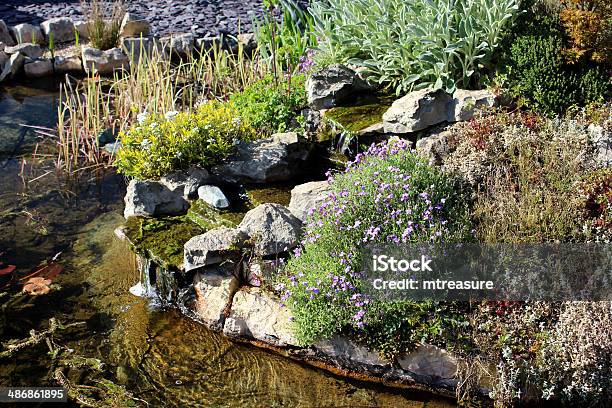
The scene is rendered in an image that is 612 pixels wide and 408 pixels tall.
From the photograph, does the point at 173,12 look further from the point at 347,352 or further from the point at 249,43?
the point at 347,352

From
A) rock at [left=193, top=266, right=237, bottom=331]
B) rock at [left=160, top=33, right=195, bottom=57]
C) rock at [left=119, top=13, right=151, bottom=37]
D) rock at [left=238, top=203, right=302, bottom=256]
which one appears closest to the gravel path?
rock at [left=119, top=13, right=151, bottom=37]

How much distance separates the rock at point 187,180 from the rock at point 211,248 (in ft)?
3.26

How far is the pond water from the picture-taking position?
502 centimetres

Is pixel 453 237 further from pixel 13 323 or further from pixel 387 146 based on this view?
pixel 13 323

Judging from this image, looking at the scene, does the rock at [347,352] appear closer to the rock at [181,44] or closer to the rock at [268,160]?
the rock at [268,160]

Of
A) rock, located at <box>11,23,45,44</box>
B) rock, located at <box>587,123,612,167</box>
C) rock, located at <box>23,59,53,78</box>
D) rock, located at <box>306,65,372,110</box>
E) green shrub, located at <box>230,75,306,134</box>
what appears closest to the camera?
rock, located at <box>587,123,612,167</box>

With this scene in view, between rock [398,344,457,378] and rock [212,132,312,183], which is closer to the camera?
rock [398,344,457,378]

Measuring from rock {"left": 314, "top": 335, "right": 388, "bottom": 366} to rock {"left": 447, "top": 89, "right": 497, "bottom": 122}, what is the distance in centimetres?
251

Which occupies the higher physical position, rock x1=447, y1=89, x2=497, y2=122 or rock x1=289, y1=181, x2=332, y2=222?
rock x1=447, y1=89, x2=497, y2=122

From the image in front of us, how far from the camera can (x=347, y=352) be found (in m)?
5.16

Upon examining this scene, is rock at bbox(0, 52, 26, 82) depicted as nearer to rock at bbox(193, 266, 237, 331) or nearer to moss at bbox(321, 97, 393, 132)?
moss at bbox(321, 97, 393, 132)

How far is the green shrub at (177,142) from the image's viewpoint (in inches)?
264

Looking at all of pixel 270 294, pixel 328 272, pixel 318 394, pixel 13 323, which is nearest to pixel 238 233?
pixel 270 294

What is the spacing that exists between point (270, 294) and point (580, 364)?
2300 mm
